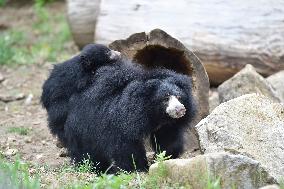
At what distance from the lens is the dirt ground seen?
21.0 ft

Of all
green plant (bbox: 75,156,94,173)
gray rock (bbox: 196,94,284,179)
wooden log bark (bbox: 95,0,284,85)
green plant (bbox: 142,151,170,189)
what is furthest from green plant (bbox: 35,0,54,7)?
green plant (bbox: 142,151,170,189)

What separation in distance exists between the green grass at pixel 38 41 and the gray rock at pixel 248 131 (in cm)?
492

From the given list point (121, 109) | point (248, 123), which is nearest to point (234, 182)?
point (248, 123)

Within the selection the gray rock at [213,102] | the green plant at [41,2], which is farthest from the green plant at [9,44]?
the gray rock at [213,102]

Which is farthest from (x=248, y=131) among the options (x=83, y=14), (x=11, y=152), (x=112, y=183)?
(x=83, y=14)

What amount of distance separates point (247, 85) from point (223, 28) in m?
1.07

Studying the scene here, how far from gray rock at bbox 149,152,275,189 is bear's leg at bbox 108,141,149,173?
3.27 ft

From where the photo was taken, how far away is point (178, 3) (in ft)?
25.5

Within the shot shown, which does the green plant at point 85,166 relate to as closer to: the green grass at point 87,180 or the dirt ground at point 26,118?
the green grass at point 87,180

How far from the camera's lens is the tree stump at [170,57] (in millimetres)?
6148

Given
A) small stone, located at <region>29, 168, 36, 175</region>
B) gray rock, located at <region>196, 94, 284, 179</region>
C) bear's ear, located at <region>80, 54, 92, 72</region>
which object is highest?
bear's ear, located at <region>80, 54, 92, 72</region>

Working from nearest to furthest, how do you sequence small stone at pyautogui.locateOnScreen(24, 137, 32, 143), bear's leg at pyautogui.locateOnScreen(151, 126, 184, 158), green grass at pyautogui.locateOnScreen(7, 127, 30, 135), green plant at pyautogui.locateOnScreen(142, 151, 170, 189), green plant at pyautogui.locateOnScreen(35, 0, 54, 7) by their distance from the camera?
green plant at pyautogui.locateOnScreen(142, 151, 170, 189)
bear's leg at pyautogui.locateOnScreen(151, 126, 184, 158)
small stone at pyautogui.locateOnScreen(24, 137, 32, 143)
green grass at pyautogui.locateOnScreen(7, 127, 30, 135)
green plant at pyautogui.locateOnScreen(35, 0, 54, 7)

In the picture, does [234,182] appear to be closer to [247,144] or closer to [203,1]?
[247,144]

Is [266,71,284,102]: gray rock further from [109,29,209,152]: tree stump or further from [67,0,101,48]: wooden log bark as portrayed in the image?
[67,0,101,48]: wooden log bark
